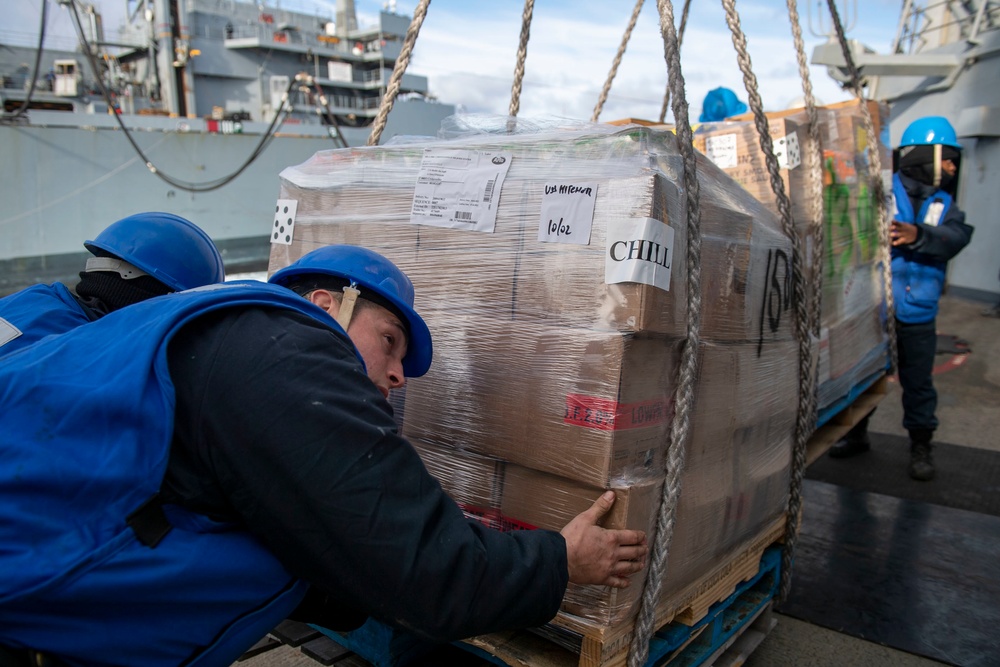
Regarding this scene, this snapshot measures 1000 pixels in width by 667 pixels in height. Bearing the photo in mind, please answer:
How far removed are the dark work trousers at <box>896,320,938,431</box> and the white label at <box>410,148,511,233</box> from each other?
3.42 metres

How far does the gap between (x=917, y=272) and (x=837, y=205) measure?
1.46m

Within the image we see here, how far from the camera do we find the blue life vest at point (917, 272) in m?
4.07

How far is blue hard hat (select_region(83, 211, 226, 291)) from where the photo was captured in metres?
1.86

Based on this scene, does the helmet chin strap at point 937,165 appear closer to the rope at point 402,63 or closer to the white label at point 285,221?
the rope at point 402,63

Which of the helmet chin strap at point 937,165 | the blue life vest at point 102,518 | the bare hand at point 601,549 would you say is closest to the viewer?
the blue life vest at point 102,518

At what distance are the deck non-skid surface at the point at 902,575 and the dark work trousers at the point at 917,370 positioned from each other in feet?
1.81

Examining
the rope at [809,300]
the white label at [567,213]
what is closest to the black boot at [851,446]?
the rope at [809,300]

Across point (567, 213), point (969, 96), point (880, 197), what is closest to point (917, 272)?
point (880, 197)

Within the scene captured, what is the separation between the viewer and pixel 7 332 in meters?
1.49

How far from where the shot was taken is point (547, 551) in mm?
1281

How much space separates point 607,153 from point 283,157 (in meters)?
19.5

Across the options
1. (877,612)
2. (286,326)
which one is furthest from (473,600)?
(877,612)

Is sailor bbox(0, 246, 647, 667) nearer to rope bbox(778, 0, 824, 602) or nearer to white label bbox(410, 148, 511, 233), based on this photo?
white label bbox(410, 148, 511, 233)

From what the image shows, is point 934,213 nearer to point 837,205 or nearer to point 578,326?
point 837,205
